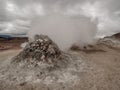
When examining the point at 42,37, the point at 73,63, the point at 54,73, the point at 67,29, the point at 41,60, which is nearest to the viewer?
the point at 54,73

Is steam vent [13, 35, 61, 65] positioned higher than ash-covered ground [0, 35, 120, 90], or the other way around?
steam vent [13, 35, 61, 65]

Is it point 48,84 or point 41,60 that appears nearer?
point 48,84

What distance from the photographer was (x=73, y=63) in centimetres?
1508

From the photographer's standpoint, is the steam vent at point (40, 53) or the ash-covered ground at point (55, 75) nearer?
the ash-covered ground at point (55, 75)

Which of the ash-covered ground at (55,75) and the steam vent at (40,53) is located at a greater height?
the steam vent at (40,53)

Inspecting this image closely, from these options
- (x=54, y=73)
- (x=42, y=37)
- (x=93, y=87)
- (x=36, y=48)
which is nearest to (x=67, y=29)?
(x=42, y=37)

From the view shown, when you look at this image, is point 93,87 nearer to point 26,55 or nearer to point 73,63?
point 73,63

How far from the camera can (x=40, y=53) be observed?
14680mm

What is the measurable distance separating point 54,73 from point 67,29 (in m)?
14.2

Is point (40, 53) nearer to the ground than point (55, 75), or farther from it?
farther from it

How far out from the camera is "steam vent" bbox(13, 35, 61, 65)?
1426cm

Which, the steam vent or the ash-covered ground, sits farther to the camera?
the steam vent

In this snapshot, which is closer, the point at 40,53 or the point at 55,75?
the point at 55,75

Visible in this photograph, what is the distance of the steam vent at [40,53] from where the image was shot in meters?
14.3
